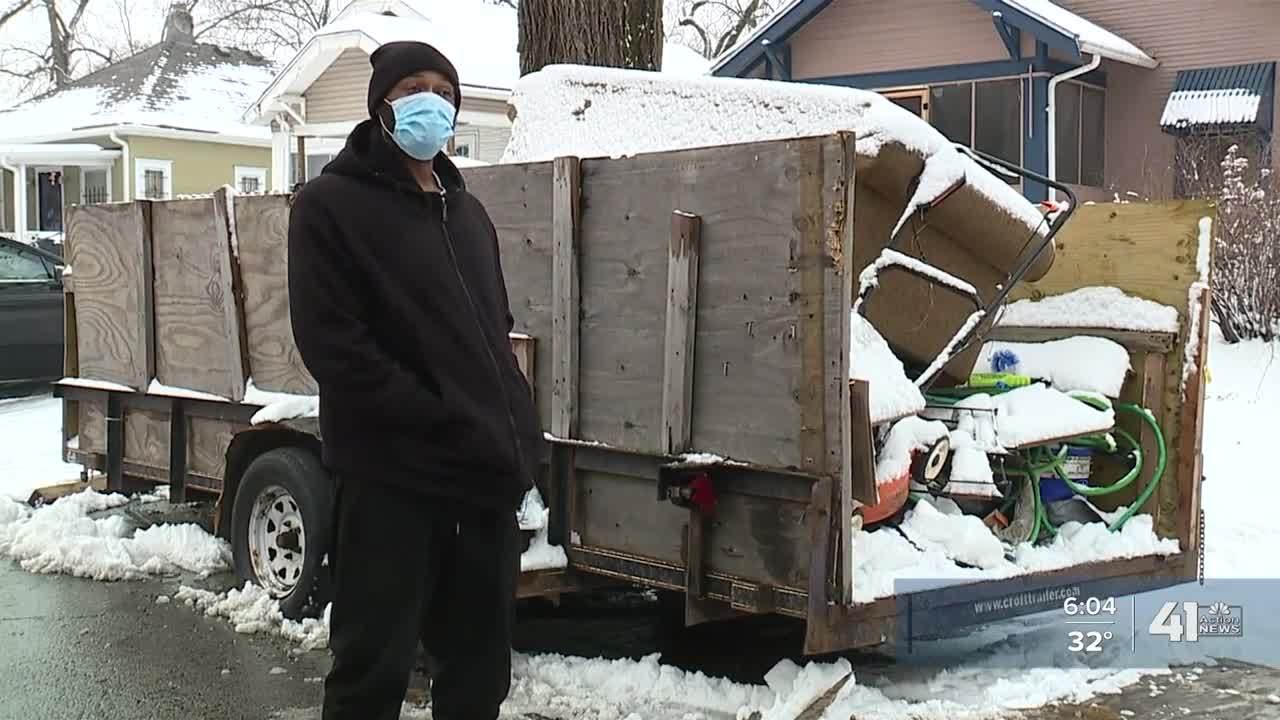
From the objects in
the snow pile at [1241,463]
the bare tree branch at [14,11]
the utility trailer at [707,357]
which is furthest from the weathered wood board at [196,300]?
the bare tree branch at [14,11]

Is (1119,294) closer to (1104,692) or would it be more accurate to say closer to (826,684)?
(1104,692)

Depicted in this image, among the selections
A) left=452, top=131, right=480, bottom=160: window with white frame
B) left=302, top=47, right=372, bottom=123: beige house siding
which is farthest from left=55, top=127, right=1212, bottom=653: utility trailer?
left=302, top=47, right=372, bottom=123: beige house siding

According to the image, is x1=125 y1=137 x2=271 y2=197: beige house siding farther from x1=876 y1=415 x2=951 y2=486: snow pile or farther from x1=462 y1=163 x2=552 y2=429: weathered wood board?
x1=876 y1=415 x2=951 y2=486: snow pile

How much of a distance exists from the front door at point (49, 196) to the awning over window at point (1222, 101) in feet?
74.4

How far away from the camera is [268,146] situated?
2958cm

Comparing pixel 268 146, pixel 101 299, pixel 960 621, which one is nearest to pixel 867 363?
pixel 960 621

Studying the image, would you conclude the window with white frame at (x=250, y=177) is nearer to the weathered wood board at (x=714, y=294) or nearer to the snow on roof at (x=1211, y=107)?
the snow on roof at (x=1211, y=107)

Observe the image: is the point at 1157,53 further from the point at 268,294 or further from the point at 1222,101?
the point at 268,294

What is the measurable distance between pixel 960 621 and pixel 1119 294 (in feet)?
6.10

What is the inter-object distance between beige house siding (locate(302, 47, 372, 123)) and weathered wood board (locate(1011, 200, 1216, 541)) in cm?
1839

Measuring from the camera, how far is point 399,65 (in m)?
3.69

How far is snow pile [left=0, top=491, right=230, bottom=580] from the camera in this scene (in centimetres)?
693

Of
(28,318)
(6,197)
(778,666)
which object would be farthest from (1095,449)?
(6,197)

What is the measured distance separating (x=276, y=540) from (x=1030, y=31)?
51.2 feet
